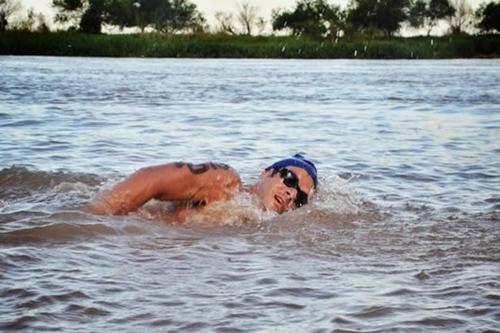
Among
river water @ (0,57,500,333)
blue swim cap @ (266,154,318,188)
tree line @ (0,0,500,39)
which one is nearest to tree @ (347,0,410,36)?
tree line @ (0,0,500,39)

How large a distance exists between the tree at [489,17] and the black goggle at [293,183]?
76379 millimetres

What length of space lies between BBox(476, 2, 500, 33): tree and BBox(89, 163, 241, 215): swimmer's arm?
76.8 meters

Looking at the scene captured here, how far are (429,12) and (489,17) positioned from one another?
6.29 m

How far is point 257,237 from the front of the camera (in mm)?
5168

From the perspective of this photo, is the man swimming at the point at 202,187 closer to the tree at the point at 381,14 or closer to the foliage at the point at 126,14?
the foliage at the point at 126,14

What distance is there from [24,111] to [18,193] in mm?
7105

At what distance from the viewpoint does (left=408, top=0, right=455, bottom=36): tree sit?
3113 inches

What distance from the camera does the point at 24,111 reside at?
1357 cm

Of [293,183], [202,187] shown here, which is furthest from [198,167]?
[293,183]

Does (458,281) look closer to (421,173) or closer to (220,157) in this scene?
(421,173)

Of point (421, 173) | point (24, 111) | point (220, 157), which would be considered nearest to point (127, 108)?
point (24, 111)

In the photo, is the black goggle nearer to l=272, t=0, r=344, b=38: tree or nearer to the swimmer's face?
the swimmer's face

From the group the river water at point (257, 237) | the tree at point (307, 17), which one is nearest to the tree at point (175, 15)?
the tree at point (307, 17)

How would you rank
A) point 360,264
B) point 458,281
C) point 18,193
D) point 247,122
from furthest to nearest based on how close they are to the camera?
point 247,122, point 18,193, point 360,264, point 458,281
